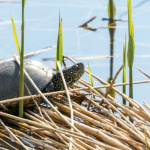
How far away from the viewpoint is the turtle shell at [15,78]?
373cm

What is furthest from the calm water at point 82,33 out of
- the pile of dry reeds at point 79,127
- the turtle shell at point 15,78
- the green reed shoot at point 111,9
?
the turtle shell at point 15,78

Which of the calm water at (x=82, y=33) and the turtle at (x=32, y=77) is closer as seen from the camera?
the turtle at (x=32, y=77)

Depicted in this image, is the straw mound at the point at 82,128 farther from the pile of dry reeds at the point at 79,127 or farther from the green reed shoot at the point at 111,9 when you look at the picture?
the green reed shoot at the point at 111,9

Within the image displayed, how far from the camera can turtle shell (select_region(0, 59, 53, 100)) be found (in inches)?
147

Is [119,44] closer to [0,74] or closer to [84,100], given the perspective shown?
[84,100]

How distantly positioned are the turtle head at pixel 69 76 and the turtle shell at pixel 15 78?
0.25ft

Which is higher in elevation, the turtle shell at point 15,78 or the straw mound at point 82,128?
the turtle shell at point 15,78

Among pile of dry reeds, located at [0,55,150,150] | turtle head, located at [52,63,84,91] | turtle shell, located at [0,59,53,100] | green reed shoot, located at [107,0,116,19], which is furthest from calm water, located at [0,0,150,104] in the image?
turtle shell, located at [0,59,53,100]

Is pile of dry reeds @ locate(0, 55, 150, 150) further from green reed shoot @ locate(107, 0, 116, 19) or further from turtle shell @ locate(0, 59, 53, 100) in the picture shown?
green reed shoot @ locate(107, 0, 116, 19)

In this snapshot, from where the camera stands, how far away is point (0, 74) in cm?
378

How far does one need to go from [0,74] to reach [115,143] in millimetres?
1119

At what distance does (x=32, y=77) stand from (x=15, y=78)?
0.43 feet

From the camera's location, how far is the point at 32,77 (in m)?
3.83

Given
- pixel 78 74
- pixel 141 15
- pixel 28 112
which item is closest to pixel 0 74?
pixel 28 112
